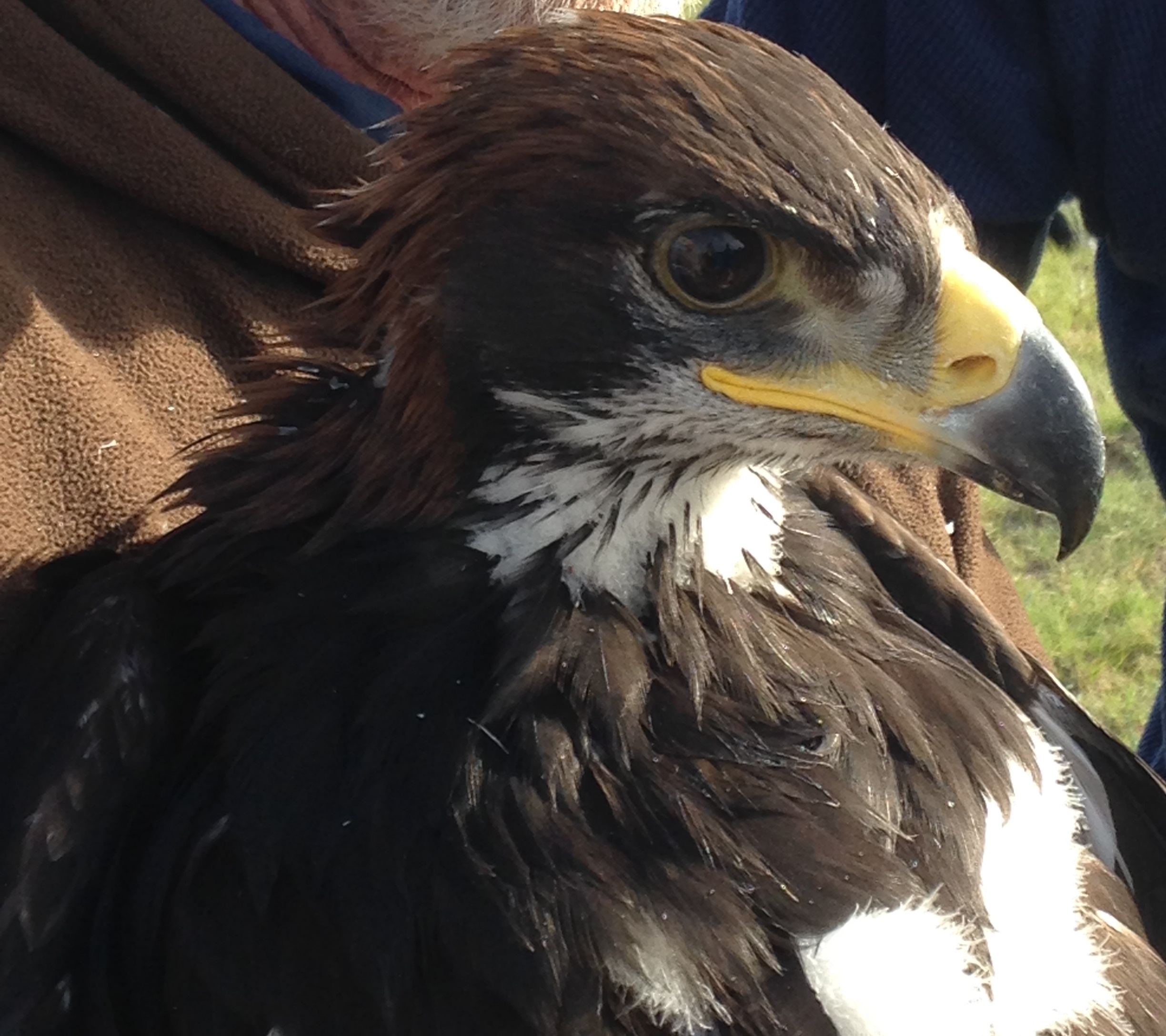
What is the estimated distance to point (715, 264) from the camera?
1249 mm

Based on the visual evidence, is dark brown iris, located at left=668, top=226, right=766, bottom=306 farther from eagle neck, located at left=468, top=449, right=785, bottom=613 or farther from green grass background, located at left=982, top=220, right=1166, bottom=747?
green grass background, located at left=982, top=220, right=1166, bottom=747

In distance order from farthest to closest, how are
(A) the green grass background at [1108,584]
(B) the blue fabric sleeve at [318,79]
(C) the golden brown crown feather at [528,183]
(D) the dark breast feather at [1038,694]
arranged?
(A) the green grass background at [1108,584], (B) the blue fabric sleeve at [318,79], (D) the dark breast feather at [1038,694], (C) the golden brown crown feather at [528,183]

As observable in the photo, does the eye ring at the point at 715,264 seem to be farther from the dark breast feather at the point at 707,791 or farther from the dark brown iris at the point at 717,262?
the dark breast feather at the point at 707,791

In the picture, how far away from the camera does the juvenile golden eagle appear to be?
1255 mm

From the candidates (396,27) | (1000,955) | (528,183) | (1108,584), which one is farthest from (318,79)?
(1108,584)

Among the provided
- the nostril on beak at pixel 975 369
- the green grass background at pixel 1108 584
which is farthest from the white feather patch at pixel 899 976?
the green grass background at pixel 1108 584

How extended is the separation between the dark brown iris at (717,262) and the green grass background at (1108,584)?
3.15 meters

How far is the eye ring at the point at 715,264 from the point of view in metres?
1.23

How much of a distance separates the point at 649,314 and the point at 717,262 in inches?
3.4

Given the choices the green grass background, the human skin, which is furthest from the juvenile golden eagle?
the green grass background

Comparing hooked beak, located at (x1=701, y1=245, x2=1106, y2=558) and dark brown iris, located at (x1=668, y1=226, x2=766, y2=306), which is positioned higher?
dark brown iris, located at (x1=668, y1=226, x2=766, y2=306)

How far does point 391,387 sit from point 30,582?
0.52 meters

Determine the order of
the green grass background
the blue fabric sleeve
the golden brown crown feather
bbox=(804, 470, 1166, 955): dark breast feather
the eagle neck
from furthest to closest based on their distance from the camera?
the green grass background → the blue fabric sleeve → bbox=(804, 470, 1166, 955): dark breast feather → the eagle neck → the golden brown crown feather

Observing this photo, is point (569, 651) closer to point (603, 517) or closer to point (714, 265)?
point (603, 517)
